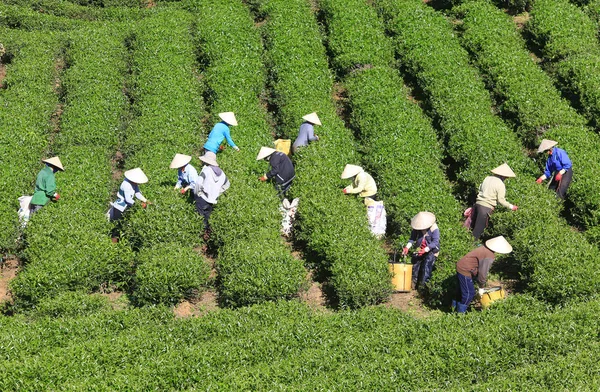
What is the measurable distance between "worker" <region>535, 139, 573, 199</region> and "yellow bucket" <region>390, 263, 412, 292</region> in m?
4.00

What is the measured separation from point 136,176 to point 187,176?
109cm

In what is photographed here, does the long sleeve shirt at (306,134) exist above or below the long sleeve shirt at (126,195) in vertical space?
above

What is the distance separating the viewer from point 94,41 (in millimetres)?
26641

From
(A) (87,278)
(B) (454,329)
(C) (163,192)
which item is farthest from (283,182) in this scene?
(B) (454,329)

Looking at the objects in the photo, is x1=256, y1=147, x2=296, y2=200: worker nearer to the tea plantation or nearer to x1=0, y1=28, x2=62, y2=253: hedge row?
the tea plantation

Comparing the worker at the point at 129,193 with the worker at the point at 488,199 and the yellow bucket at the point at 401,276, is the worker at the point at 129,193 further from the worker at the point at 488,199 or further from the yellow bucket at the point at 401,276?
the worker at the point at 488,199

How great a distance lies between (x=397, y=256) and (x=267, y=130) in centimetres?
547

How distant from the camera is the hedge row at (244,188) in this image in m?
16.9

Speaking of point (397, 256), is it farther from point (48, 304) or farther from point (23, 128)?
point (23, 128)

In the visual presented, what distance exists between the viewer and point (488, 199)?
18.3 m

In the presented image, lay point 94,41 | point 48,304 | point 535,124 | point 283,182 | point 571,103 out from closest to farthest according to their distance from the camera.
A: point 48,304 → point 283,182 → point 535,124 → point 571,103 → point 94,41

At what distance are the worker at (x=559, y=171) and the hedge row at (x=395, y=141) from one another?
7.02ft

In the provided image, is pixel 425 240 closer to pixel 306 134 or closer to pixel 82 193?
pixel 306 134

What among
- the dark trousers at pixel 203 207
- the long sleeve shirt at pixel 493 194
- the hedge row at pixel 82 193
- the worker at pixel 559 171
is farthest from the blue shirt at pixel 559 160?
the hedge row at pixel 82 193
